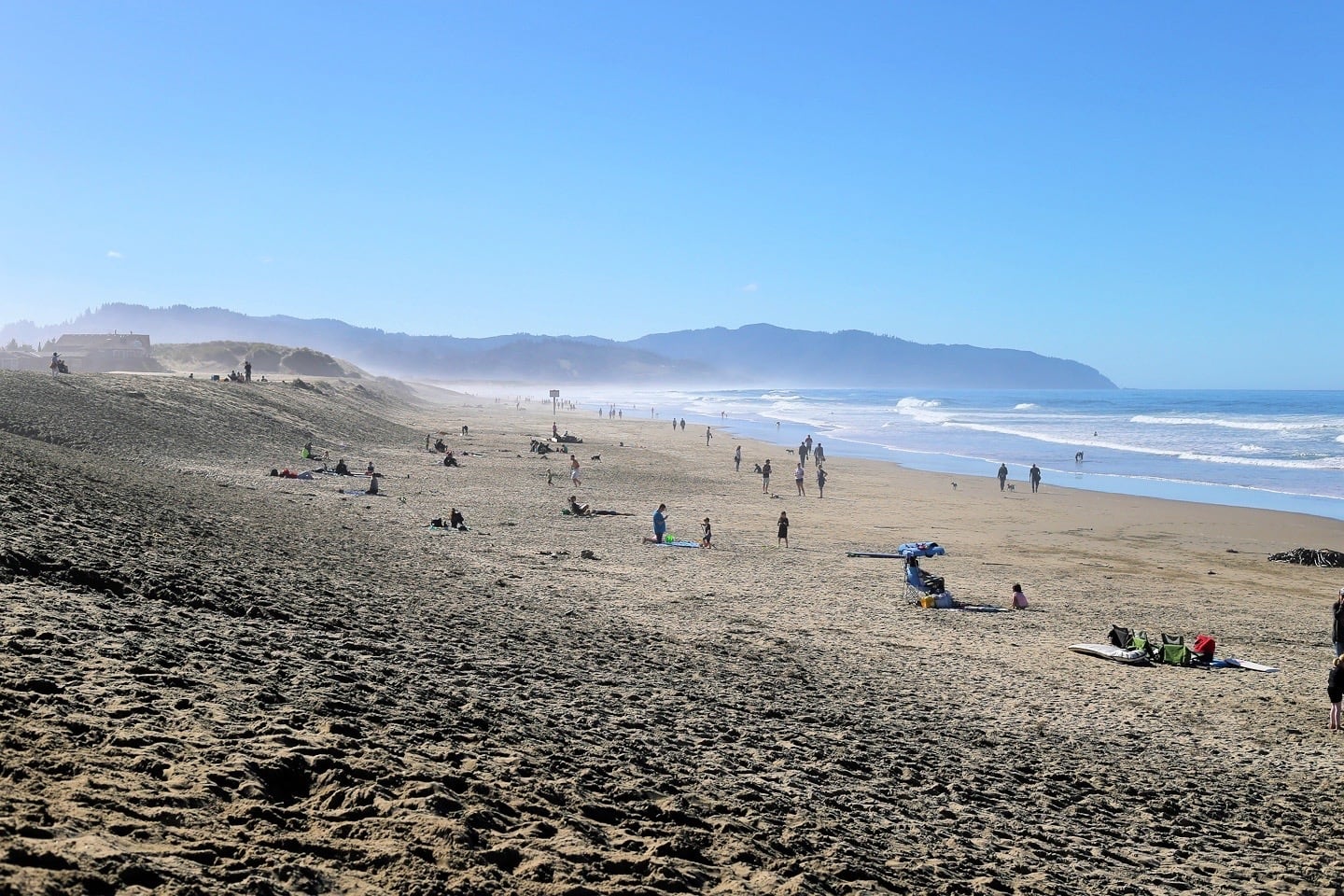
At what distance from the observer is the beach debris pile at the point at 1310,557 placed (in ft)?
65.1

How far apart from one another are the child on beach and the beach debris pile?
474 inches

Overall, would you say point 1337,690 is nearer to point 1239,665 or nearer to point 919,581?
point 1239,665

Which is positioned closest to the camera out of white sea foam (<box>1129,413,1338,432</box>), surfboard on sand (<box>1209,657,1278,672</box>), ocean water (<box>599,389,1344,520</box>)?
surfboard on sand (<box>1209,657,1278,672</box>)

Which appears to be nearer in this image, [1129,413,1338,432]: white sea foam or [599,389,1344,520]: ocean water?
[599,389,1344,520]: ocean water

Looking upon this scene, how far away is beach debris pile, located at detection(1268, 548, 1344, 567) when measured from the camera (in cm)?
Result: 1984

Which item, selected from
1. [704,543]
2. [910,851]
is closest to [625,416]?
[704,543]

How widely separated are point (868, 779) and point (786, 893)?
2293 mm

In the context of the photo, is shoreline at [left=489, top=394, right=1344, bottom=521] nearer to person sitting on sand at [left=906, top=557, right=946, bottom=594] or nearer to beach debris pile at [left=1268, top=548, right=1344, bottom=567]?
beach debris pile at [left=1268, top=548, right=1344, bottom=567]

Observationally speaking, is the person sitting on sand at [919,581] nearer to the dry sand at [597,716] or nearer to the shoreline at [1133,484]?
the dry sand at [597,716]

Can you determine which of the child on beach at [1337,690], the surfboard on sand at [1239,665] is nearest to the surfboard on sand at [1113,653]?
the surfboard on sand at [1239,665]

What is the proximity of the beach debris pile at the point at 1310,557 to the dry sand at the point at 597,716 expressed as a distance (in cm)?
54

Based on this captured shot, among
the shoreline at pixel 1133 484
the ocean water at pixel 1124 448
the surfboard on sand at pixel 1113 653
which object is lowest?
the surfboard on sand at pixel 1113 653

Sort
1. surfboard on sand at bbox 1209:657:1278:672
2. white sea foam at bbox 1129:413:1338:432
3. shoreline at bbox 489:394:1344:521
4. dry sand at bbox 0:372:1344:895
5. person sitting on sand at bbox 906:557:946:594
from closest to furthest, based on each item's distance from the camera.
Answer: dry sand at bbox 0:372:1344:895 < surfboard on sand at bbox 1209:657:1278:672 < person sitting on sand at bbox 906:557:946:594 < shoreline at bbox 489:394:1344:521 < white sea foam at bbox 1129:413:1338:432

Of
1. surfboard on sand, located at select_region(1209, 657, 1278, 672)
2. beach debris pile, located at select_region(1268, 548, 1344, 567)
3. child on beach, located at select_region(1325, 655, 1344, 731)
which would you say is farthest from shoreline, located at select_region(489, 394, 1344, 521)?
child on beach, located at select_region(1325, 655, 1344, 731)
